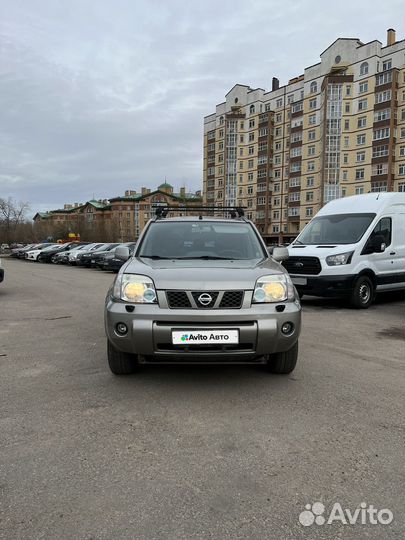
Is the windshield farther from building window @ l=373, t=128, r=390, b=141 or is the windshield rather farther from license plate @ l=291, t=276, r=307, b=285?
building window @ l=373, t=128, r=390, b=141

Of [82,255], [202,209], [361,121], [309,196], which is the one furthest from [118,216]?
[202,209]

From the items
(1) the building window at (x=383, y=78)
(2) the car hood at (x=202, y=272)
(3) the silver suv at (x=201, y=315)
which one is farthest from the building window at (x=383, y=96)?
(3) the silver suv at (x=201, y=315)

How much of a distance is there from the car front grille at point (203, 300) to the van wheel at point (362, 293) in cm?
622

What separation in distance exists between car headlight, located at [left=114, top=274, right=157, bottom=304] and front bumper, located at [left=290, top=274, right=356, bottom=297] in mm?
6102

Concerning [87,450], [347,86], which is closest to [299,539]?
[87,450]

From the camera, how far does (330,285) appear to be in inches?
360

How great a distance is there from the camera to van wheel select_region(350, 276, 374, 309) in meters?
9.30

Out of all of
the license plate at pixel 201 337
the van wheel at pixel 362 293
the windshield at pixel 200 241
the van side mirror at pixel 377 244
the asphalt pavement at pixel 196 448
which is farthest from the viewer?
the van side mirror at pixel 377 244

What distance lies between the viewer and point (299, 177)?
70.1 m

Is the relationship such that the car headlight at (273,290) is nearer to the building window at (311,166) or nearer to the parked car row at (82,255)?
the parked car row at (82,255)

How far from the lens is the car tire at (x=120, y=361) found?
13.8 ft

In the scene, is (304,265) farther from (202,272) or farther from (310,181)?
(310,181)

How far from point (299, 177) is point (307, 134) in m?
6.81

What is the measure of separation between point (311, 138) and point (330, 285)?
212 ft
